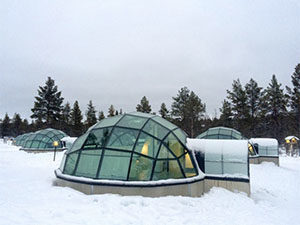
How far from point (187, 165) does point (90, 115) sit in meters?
56.0

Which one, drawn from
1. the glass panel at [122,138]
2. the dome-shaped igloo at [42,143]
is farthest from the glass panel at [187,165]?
the dome-shaped igloo at [42,143]

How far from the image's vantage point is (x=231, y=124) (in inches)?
1775

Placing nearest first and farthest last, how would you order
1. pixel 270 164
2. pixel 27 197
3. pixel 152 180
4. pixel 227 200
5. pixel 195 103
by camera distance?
pixel 27 197, pixel 152 180, pixel 227 200, pixel 270 164, pixel 195 103

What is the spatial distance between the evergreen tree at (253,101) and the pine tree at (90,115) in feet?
143

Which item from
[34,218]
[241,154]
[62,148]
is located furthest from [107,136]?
[62,148]

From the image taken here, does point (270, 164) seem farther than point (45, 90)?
No

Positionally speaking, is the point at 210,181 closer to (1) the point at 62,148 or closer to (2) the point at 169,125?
(2) the point at 169,125

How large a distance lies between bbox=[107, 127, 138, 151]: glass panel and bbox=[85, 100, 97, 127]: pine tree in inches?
2132

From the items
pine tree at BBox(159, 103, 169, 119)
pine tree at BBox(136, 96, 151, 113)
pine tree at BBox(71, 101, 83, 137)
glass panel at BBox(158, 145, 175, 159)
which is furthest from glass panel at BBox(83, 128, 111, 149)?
pine tree at BBox(71, 101, 83, 137)

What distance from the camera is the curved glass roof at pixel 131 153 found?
8.67 meters

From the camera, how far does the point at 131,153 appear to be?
8.82 m

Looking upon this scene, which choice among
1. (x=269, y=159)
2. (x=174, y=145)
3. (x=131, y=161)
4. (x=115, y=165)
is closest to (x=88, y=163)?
(x=115, y=165)

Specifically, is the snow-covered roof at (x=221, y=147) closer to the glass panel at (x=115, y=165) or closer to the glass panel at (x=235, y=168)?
the glass panel at (x=235, y=168)

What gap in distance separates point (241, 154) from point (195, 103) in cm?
3433
